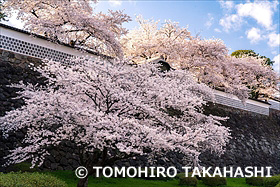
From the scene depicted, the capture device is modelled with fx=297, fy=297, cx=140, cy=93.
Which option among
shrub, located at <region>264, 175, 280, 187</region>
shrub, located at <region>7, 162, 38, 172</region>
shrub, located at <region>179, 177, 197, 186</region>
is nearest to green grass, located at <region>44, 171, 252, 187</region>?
shrub, located at <region>179, 177, 197, 186</region>

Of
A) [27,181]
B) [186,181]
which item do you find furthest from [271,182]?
[27,181]

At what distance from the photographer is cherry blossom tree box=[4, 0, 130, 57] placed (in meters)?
13.2

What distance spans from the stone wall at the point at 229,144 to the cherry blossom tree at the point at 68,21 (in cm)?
194

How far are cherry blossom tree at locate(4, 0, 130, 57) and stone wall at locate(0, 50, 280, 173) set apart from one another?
1.94 m

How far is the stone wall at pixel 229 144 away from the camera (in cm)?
1088

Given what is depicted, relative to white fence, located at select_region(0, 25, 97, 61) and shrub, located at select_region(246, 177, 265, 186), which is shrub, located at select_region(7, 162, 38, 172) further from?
shrub, located at select_region(246, 177, 265, 186)

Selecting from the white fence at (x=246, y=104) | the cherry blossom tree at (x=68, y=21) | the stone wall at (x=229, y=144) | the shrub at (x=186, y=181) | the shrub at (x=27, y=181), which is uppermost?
the cherry blossom tree at (x=68, y=21)

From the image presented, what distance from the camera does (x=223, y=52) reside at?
19.8 metres

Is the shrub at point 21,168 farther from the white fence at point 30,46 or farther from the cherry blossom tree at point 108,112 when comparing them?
the white fence at point 30,46

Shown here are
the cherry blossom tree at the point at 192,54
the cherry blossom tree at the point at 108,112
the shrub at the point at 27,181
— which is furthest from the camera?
the cherry blossom tree at the point at 192,54

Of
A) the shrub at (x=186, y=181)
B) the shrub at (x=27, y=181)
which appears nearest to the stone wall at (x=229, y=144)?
the shrub at (x=186, y=181)

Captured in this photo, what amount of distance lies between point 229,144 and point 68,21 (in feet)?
39.7

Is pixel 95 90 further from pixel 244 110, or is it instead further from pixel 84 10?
pixel 244 110

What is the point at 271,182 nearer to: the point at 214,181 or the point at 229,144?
the point at 214,181
